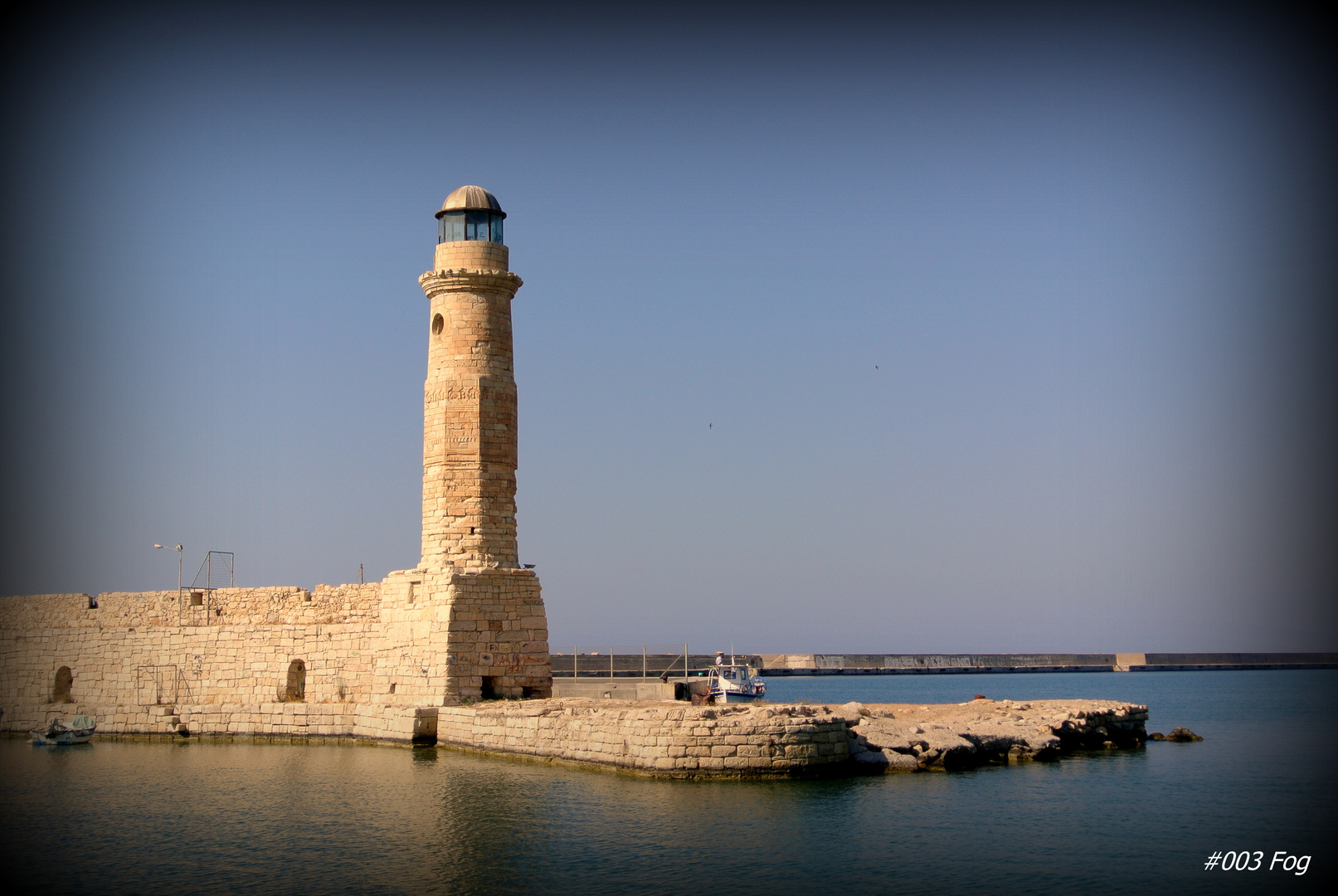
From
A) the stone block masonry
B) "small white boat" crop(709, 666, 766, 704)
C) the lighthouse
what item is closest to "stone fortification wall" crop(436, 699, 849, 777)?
the stone block masonry

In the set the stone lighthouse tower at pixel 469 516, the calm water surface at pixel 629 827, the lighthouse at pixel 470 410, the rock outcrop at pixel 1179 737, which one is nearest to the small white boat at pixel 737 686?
the stone lighthouse tower at pixel 469 516

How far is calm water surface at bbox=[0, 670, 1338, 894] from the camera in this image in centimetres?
1068

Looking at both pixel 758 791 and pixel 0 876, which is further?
pixel 758 791

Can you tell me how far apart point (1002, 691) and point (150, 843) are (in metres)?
40.0

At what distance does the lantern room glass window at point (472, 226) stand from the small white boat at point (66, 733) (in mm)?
10956

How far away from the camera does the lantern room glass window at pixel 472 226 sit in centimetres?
2030

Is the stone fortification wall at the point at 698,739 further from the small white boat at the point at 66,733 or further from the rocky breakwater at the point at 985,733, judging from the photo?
the small white boat at the point at 66,733

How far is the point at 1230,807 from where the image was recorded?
46.3 ft

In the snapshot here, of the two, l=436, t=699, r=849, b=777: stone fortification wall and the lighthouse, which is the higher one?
the lighthouse

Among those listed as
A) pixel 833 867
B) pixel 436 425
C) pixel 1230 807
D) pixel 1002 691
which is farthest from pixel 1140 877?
pixel 1002 691

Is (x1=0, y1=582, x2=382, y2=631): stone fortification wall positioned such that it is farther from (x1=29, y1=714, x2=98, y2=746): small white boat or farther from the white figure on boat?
the white figure on boat

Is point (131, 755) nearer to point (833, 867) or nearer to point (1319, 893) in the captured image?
point (833, 867)

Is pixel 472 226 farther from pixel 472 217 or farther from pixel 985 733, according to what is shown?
pixel 985 733

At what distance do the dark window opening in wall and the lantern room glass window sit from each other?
11739 mm
